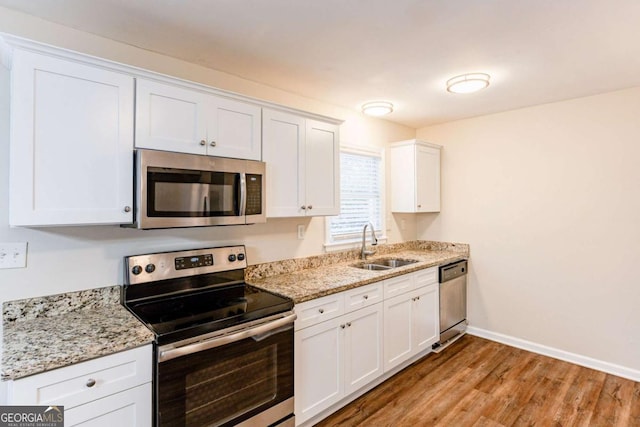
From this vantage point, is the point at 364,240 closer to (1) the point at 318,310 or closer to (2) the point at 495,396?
(1) the point at 318,310

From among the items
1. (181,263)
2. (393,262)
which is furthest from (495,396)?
(181,263)

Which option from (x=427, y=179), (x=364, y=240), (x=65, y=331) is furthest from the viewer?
(x=427, y=179)

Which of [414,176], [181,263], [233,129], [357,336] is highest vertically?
[233,129]

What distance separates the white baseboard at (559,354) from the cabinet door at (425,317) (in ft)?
2.61

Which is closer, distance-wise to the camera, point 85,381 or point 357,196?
point 85,381

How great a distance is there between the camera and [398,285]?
281 centimetres

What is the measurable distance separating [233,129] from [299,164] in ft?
1.86

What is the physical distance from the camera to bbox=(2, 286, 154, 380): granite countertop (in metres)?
1.25

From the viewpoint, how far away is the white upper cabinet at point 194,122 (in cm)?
175

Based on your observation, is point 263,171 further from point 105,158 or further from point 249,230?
point 105,158

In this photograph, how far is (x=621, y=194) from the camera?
286 cm

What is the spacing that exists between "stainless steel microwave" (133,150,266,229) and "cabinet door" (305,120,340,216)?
0.46 meters

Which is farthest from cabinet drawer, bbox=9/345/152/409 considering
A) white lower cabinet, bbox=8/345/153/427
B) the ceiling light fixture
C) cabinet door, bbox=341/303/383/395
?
the ceiling light fixture

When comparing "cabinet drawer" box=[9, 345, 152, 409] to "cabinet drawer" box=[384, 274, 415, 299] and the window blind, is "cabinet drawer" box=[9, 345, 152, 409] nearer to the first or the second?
"cabinet drawer" box=[384, 274, 415, 299]
